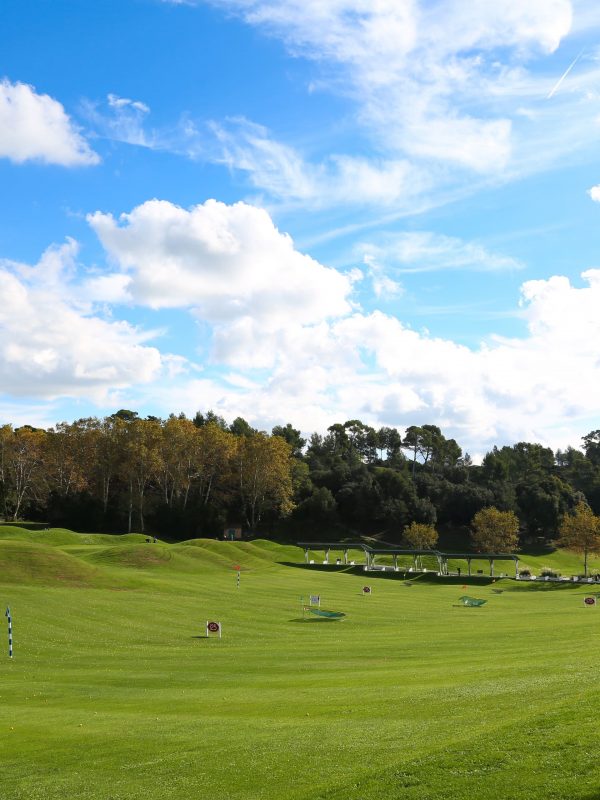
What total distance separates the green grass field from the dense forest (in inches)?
2630

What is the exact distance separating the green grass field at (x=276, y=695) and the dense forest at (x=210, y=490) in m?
66.8

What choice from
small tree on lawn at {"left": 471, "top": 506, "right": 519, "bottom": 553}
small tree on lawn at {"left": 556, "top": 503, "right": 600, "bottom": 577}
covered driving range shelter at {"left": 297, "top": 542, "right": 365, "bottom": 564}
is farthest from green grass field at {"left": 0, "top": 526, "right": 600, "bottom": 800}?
small tree on lawn at {"left": 471, "top": 506, "right": 519, "bottom": 553}

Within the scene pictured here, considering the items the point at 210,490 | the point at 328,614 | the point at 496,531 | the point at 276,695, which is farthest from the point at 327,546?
the point at 276,695

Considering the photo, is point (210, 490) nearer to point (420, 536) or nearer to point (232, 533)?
point (232, 533)

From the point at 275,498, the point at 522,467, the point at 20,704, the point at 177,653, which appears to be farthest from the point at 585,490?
the point at 20,704

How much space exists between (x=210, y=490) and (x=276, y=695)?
108716mm

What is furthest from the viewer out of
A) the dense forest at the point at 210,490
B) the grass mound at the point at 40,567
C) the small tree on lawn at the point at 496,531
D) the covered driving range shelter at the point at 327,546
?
the dense forest at the point at 210,490

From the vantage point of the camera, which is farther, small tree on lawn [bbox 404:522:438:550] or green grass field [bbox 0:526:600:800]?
small tree on lawn [bbox 404:522:438:550]

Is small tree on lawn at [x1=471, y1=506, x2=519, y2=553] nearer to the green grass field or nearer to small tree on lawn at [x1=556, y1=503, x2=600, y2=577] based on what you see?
small tree on lawn at [x1=556, y1=503, x2=600, y2=577]

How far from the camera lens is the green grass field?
45.7ft

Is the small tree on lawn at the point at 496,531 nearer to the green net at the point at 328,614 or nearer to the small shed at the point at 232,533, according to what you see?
the small shed at the point at 232,533

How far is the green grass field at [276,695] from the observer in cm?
1393

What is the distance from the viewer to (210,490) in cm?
13188

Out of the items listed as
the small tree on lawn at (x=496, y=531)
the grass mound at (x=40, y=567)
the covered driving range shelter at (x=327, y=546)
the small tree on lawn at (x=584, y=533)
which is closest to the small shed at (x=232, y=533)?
the covered driving range shelter at (x=327, y=546)
